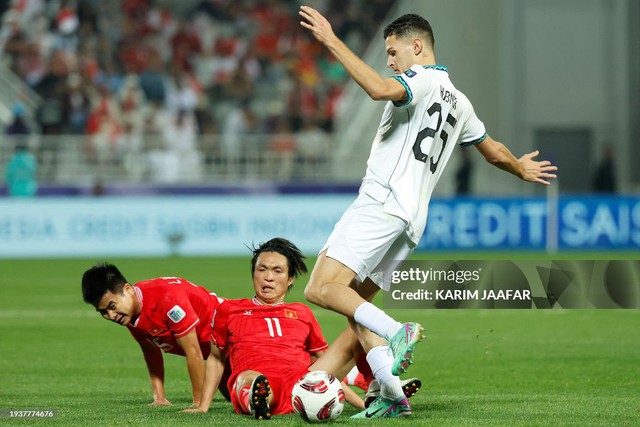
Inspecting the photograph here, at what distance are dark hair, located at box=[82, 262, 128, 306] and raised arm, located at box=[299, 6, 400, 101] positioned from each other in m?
1.89

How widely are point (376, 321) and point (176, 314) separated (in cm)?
145

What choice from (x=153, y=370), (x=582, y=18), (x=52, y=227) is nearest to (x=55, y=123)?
(x=52, y=227)

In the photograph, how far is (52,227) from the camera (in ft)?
73.6

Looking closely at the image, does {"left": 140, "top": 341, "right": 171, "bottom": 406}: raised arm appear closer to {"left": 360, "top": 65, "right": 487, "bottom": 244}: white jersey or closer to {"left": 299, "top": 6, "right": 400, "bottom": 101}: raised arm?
{"left": 360, "top": 65, "right": 487, "bottom": 244}: white jersey

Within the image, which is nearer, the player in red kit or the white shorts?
the white shorts

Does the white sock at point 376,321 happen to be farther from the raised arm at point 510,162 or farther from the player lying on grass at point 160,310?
the raised arm at point 510,162

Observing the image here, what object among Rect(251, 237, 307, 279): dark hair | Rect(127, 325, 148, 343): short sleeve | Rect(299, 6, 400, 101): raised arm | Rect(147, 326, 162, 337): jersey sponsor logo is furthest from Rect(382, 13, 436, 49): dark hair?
Rect(127, 325, 148, 343): short sleeve

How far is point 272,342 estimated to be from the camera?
23.7 feet

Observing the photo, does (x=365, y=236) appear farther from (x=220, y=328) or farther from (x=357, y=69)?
(x=220, y=328)

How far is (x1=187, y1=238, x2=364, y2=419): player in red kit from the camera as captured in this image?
6.98 m

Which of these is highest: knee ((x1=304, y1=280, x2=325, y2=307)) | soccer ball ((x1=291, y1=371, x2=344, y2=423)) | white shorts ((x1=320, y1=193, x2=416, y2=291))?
white shorts ((x1=320, y1=193, x2=416, y2=291))

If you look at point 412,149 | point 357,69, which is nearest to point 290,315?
point 412,149

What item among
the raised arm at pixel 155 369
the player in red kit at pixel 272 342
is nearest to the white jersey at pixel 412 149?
the player in red kit at pixel 272 342

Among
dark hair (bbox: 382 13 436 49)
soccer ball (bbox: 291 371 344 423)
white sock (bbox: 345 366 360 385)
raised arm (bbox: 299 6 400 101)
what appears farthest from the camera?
white sock (bbox: 345 366 360 385)
